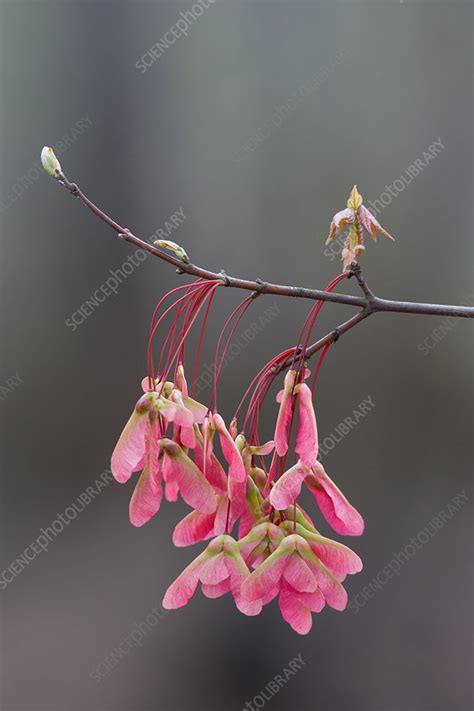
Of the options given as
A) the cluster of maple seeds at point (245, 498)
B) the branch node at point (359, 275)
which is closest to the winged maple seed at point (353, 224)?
the branch node at point (359, 275)

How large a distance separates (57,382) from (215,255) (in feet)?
2.50

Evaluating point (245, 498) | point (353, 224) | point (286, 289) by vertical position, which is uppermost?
point (353, 224)

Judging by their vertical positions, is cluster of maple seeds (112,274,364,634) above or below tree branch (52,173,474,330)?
below

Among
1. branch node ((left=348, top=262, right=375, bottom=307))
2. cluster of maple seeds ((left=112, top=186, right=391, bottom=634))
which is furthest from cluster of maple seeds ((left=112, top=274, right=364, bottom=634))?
branch node ((left=348, top=262, right=375, bottom=307))

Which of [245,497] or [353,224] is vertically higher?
[353,224]

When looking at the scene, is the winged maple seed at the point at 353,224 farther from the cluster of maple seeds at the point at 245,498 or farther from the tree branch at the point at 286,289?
the cluster of maple seeds at the point at 245,498

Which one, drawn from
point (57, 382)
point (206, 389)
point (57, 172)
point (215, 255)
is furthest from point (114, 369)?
point (57, 172)

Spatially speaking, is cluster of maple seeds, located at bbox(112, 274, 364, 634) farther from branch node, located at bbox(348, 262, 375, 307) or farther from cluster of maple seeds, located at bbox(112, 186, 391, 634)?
branch node, located at bbox(348, 262, 375, 307)

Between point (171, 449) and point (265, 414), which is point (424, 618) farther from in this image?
point (171, 449)

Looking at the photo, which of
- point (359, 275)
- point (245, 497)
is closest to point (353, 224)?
point (359, 275)

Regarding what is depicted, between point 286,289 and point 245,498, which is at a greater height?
point 286,289

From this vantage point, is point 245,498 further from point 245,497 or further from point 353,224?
point 353,224

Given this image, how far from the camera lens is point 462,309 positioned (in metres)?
0.75

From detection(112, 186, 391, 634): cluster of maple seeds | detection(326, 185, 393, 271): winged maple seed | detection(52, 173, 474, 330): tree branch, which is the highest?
detection(326, 185, 393, 271): winged maple seed
